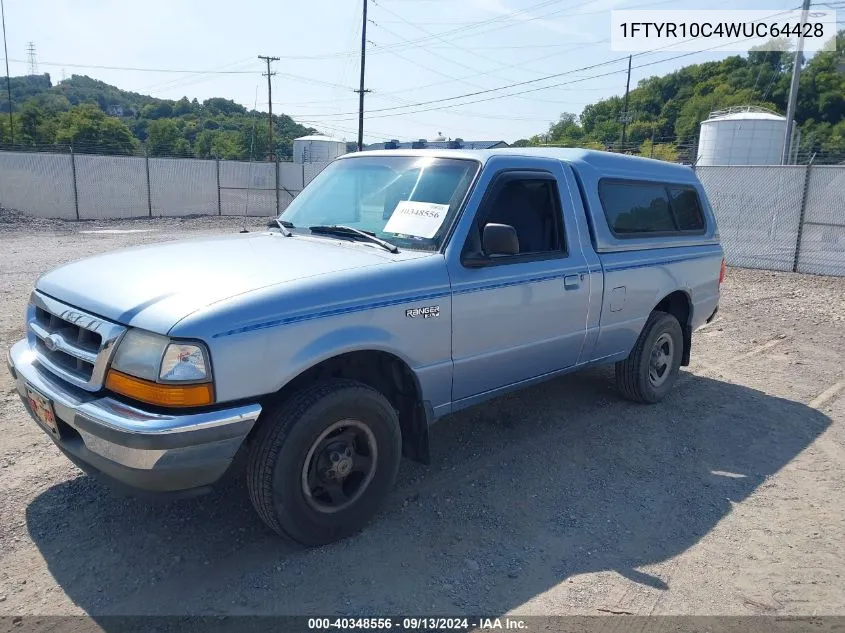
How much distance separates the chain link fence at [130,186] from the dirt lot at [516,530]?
20.0 m

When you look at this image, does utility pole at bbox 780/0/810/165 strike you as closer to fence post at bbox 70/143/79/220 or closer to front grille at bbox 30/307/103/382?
front grille at bbox 30/307/103/382

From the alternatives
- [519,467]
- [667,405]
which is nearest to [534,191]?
[519,467]

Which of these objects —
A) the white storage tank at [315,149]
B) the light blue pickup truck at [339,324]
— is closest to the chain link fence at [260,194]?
the light blue pickup truck at [339,324]

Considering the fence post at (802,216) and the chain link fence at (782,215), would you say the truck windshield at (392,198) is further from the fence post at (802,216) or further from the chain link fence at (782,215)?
the fence post at (802,216)

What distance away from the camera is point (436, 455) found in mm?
4324

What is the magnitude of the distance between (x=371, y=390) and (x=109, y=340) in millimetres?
1241

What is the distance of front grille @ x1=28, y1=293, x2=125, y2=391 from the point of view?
2.75 meters

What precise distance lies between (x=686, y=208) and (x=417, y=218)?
10.5ft

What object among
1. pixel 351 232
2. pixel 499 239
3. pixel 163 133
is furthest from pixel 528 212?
pixel 163 133

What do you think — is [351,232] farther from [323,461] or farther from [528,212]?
[323,461]

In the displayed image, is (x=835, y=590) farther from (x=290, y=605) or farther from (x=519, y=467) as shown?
(x=290, y=605)

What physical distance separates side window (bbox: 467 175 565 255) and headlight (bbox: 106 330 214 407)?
5.81 ft

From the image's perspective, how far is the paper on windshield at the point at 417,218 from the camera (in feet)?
12.0

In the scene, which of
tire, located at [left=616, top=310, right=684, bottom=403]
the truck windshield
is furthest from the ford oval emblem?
tire, located at [left=616, top=310, right=684, bottom=403]
